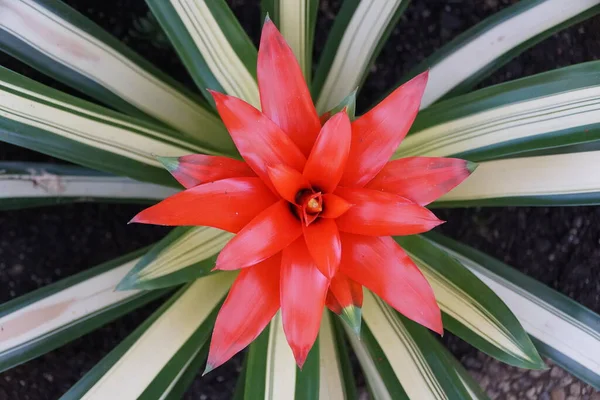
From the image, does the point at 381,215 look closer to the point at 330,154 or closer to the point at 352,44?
the point at 330,154

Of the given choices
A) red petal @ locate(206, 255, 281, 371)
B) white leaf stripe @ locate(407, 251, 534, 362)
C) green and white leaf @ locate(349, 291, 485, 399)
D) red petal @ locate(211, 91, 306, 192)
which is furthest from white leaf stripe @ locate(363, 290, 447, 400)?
red petal @ locate(211, 91, 306, 192)

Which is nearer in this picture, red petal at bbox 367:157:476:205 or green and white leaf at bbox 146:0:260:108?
red petal at bbox 367:157:476:205

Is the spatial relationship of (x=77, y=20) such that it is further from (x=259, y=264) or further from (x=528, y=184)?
(x=528, y=184)

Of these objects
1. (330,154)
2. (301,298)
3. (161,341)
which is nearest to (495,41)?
(330,154)

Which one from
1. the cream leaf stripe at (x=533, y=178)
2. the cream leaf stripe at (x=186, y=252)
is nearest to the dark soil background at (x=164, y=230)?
the cream leaf stripe at (x=533, y=178)

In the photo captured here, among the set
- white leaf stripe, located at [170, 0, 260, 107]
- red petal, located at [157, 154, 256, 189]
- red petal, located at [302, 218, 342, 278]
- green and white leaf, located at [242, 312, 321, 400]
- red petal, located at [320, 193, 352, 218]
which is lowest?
green and white leaf, located at [242, 312, 321, 400]

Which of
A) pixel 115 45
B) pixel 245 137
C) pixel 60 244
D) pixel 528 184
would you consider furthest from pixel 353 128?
pixel 60 244

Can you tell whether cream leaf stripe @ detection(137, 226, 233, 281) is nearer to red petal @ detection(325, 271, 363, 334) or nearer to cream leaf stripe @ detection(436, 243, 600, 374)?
red petal @ detection(325, 271, 363, 334)
